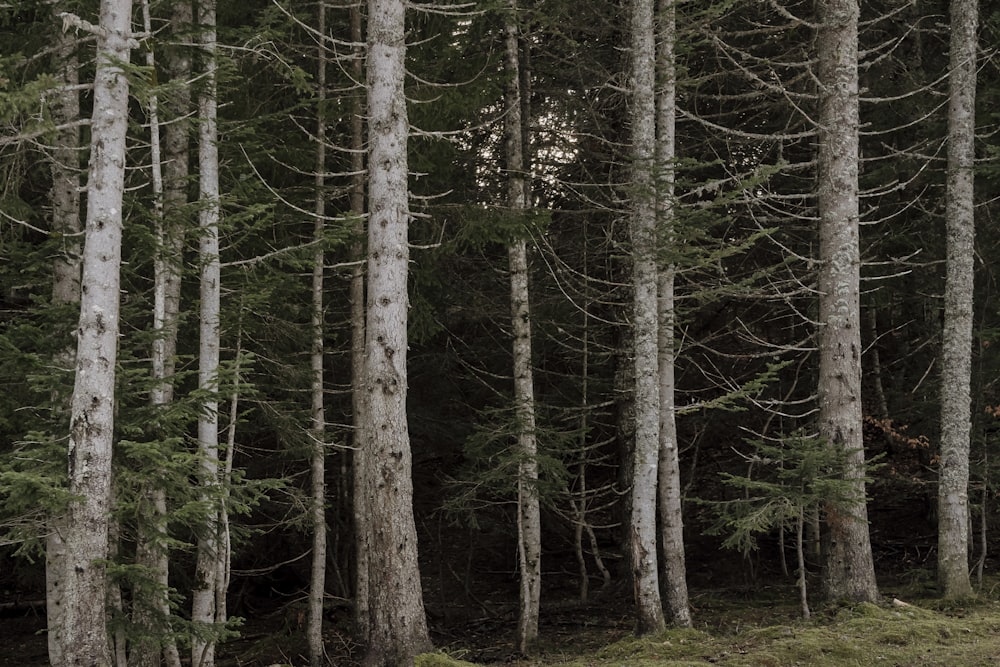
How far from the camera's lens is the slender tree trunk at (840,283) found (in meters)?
10.2

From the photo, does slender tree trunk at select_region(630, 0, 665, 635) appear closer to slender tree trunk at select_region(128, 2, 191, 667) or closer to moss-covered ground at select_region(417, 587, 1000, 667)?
moss-covered ground at select_region(417, 587, 1000, 667)

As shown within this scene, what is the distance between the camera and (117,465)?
789 centimetres

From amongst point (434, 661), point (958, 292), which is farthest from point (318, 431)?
point (958, 292)

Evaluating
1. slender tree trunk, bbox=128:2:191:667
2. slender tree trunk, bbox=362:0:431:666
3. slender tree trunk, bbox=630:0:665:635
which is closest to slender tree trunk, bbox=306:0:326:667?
slender tree trunk, bbox=128:2:191:667

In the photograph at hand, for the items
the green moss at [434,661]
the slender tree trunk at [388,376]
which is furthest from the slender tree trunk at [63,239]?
the green moss at [434,661]

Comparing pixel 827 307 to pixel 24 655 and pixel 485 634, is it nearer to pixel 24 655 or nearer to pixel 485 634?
pixel 485 634

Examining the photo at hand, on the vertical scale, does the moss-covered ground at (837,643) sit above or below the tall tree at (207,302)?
below

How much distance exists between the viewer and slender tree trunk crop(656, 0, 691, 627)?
11.0m

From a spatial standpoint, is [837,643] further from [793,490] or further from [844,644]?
[793,490]

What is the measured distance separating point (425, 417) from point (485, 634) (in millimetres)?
4236

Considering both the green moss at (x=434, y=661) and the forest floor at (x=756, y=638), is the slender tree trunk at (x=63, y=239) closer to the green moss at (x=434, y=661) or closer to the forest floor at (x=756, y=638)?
the green moss at (x=434, y=661)

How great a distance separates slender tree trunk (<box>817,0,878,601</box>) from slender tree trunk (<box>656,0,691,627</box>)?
1.81 meters

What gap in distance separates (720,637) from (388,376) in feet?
16.6

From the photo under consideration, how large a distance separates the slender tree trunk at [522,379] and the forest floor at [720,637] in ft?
2.58
